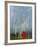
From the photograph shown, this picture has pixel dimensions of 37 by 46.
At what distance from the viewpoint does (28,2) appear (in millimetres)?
1311

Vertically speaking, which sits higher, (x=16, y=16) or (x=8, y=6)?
(x=8, y=6)

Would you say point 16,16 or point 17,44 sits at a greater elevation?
point 16,16

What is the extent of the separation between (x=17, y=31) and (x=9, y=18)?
0.73 feet

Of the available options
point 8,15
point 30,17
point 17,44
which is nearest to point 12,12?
point 8,15

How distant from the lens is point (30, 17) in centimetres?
132

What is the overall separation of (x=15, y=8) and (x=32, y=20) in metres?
0.31

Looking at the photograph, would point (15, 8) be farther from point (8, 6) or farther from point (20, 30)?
point (20, 30)

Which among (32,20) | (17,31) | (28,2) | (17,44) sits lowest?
(17,44)

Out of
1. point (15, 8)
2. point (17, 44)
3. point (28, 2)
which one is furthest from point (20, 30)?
point (28, 2)

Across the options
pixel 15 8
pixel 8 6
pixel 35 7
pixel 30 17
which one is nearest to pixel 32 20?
pixel 30 17

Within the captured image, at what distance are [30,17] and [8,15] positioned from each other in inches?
13.1
